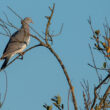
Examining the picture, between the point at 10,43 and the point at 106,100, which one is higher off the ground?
the point at 10,43

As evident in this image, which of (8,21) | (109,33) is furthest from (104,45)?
(8,21)

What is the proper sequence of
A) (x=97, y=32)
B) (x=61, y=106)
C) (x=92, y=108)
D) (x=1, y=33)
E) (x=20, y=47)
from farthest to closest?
1. (x=20, y=47)
2. (x=1, y=33)
3. (x=97, y=32)
4. (x=61, y=106)
5. (x=92, y=108)

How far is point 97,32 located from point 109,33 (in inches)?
11.6

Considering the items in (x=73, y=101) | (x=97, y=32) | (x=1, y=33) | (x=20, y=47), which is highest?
(x=20, y=47)

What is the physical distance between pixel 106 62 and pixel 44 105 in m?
0.98

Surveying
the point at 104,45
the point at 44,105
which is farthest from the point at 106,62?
the point at 44,105

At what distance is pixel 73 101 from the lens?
3.92m

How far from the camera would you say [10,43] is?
9.17 m

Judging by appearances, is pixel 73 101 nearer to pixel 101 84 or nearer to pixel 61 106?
pixel 61 106

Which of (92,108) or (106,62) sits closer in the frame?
(92,108)

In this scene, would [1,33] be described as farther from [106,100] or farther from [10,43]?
[10,43]

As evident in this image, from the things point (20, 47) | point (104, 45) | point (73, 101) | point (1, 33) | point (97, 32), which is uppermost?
point (20, 47)

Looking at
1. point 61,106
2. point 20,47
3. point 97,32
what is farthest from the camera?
point 20,47

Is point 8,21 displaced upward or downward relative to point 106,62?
upward
